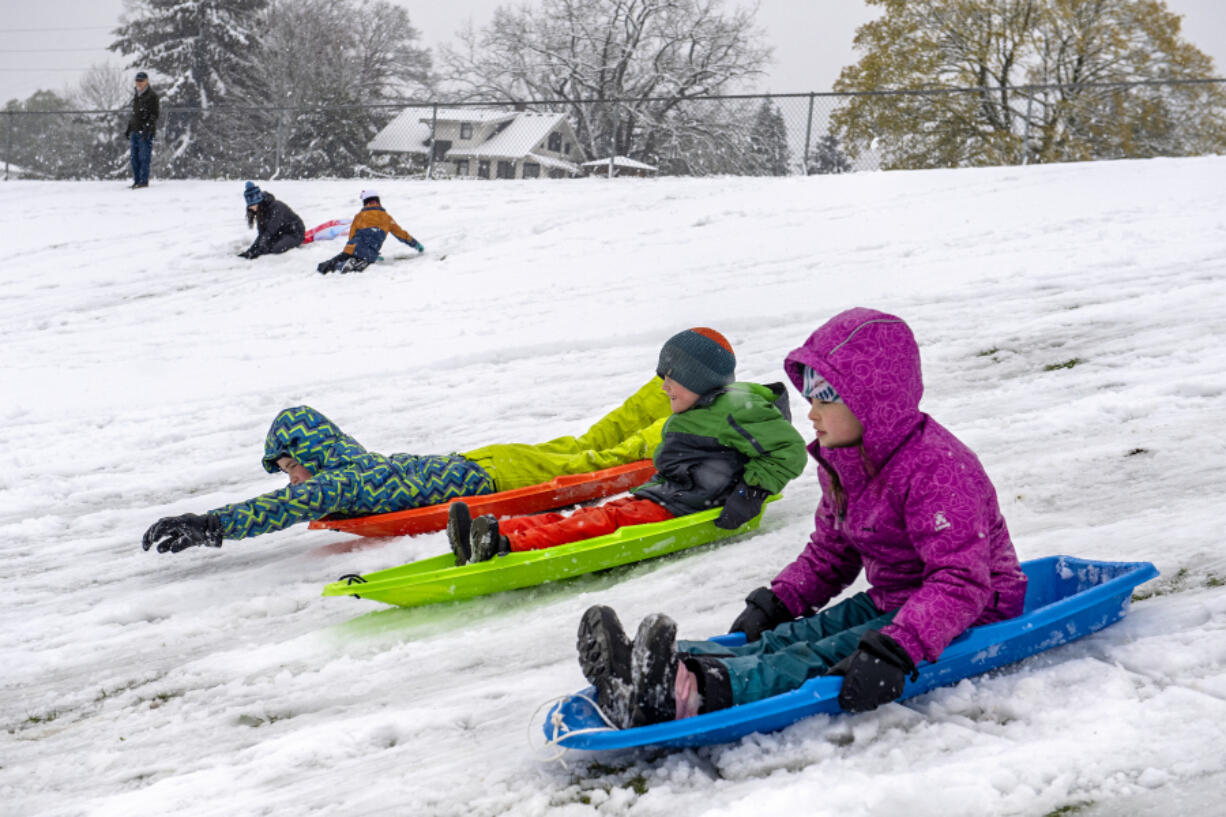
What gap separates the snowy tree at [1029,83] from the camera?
1727cm

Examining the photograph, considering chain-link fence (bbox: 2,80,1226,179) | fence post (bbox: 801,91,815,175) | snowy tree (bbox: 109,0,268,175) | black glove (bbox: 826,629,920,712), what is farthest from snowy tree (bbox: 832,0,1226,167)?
snowy tree (bbox: 109,0,268,175)

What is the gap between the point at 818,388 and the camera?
2.30 m

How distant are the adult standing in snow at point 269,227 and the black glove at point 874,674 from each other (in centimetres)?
1109

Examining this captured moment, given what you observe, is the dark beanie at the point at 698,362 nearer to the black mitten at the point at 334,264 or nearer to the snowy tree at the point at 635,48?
the black mitten at the point at 334,264

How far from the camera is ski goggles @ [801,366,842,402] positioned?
7.48 feet

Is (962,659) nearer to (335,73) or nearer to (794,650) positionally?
(794,650)

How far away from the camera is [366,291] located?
9.78m

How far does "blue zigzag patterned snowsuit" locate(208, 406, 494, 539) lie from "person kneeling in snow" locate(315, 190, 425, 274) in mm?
6862

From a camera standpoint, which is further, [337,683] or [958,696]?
[337,683]

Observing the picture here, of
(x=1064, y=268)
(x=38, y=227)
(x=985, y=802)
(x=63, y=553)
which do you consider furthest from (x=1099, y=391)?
(x=38, y=227)

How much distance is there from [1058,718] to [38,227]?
15089 millimetres

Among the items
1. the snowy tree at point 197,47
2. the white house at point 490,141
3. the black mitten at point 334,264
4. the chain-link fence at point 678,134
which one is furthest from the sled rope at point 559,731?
the snowy tree at point 197,47

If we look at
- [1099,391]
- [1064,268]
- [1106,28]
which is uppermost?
[1106,28]

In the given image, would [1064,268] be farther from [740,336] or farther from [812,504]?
[812,504]
